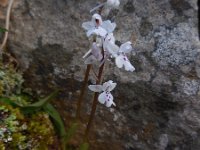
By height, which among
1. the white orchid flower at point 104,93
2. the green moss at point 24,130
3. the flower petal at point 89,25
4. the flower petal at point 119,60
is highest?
the flower petal at point 89,25

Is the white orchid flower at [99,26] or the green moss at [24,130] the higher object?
the white orchid flower at [99,26]

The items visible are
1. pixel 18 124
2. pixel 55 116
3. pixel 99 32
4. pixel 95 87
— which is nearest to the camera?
pixel 99 32

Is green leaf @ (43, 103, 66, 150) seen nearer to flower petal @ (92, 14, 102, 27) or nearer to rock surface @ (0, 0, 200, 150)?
rock surface @ (0, 0, 200, 150)

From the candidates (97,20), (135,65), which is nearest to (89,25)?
(97,20)

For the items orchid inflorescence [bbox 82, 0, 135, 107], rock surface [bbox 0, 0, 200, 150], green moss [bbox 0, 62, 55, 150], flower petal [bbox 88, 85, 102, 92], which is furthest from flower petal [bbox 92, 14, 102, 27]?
green moss [bbox 0, 62, 55, 150]

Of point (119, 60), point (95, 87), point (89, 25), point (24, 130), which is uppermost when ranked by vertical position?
point (89, 25)

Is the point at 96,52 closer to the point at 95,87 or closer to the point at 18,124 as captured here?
the point at 95,87

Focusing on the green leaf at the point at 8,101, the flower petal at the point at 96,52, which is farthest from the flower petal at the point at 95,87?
the green leaf at the point at 8,101

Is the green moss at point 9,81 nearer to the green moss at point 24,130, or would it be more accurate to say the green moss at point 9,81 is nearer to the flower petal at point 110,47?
the green moss at point 24,130

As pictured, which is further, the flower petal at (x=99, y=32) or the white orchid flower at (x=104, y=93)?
the white orchid flower at (x=104, y=93)

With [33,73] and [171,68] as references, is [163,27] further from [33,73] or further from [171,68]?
[33,73]
